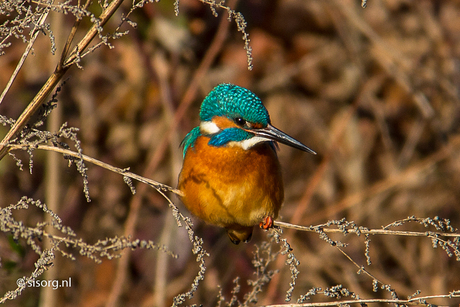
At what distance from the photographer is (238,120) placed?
2.23 m

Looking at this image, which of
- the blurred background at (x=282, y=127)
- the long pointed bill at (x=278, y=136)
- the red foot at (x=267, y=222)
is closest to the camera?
the long pointed bill at (x=278, y=136)

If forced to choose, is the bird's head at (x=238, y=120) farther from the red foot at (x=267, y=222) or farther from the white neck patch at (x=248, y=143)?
the red foot at (x=267, y=222)

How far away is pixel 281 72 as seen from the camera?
5.13 meters

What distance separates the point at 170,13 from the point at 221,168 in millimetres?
Answer: 2040

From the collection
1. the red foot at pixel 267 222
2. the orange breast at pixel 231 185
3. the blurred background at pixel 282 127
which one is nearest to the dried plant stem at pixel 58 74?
the orange breast at pixel 231 185

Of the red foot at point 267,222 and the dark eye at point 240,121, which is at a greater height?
the dark eye at point 240,121

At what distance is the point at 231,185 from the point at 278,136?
1.14 ft

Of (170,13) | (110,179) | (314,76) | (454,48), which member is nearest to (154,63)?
(170,13)

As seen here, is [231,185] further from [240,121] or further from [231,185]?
[240,121]

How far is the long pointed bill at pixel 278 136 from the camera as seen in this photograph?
6.90ft

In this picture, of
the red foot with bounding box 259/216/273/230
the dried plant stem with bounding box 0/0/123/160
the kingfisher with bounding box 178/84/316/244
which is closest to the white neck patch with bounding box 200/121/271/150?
the kingfisher with bounding box 178/84/316/244

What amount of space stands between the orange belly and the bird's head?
0.19ft

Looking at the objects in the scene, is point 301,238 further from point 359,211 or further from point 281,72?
point 281,72

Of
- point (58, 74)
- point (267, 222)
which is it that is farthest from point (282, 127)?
point (58, 74)
